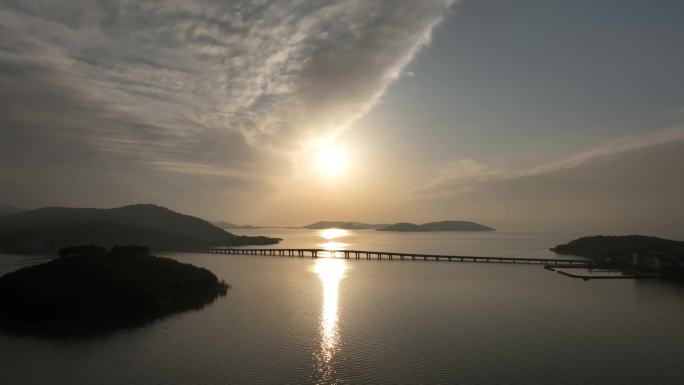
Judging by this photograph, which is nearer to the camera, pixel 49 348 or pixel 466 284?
pixel 49 348

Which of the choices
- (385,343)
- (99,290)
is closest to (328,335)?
(385,343)

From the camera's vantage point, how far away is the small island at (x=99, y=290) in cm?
6938

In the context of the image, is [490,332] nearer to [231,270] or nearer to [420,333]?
[420,333]

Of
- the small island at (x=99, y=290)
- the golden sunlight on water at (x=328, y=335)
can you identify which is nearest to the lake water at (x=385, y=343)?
the golden sunlight on water at (x=328, y=335)

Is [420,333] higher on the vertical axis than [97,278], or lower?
lower

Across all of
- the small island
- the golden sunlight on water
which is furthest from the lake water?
the small island

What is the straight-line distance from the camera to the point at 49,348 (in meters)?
51.3

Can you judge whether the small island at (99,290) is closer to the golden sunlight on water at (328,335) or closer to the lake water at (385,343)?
the lake water at (385,343)

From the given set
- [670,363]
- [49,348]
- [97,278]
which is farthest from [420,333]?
[97,278]

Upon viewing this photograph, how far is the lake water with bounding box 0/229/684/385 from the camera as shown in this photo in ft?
135

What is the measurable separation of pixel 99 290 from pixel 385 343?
57539 millimetres

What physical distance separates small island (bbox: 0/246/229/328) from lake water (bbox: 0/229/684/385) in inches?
331

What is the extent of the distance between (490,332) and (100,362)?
5065 cm

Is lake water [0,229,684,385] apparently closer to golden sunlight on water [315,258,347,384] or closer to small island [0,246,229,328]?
golden sunlight on water [315,258,347,384]
